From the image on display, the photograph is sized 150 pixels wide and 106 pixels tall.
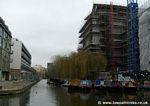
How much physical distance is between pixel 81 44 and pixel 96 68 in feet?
167

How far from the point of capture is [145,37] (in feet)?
250

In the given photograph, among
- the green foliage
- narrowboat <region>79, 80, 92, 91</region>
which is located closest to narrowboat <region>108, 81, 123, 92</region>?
narrowboat <region>79, 80, 92, 91</region>

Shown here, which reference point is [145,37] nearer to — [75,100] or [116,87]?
[116,87]

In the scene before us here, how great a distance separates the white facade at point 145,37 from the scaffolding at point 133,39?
8448 mm

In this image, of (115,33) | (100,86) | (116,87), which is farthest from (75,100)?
(115,33)

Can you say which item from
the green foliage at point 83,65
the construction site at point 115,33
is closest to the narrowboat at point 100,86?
the green foliage at point 83,65

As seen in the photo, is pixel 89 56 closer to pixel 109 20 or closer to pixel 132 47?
pixel 132 47

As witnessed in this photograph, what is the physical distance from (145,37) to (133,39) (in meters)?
13.0

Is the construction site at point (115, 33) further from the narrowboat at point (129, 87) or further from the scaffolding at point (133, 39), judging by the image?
the narrowboat at point (129, 87)

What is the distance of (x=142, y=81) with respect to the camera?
69438mm

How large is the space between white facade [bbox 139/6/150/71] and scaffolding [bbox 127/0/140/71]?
27.7ft

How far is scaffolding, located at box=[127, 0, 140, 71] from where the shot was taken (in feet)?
285

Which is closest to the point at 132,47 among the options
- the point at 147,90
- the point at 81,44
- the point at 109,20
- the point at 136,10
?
the point at 136,10

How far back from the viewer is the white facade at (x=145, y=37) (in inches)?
2928
